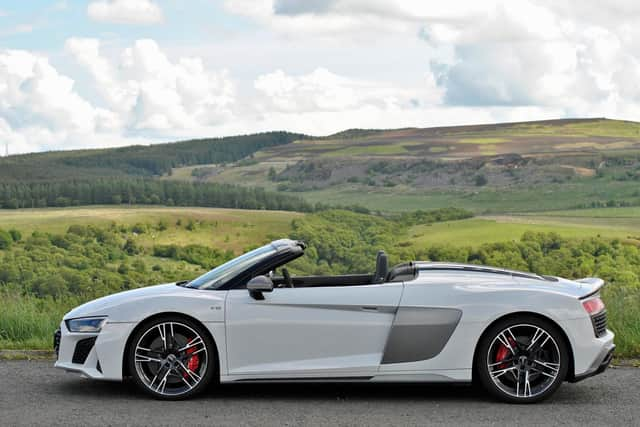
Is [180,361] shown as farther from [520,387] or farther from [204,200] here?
[204,200]

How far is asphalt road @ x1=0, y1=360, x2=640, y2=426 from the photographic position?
7180 mm

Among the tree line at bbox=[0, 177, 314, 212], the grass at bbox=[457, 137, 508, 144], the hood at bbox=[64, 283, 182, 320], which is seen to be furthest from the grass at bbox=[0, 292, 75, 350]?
the grass at bbox=[457, 137, 508, 144]

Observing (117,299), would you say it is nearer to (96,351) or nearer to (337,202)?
(96,351)

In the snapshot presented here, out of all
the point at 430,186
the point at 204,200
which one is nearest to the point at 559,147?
the point at 430,186

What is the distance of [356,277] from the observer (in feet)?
27.6

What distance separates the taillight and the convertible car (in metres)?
0.02

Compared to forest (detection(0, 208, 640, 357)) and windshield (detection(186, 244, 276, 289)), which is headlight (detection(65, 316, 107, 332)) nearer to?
windshield (detection(186, 244, 276, 289))

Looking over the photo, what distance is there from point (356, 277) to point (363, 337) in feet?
2.56

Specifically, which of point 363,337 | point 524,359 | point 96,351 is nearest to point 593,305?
point 524,359

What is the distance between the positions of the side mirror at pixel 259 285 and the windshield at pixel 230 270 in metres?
0.32

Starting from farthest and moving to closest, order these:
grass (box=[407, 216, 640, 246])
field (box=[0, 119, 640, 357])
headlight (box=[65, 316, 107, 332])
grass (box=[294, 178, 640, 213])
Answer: grass (box=[294, 178, 640, 213]), grass (box=[407, 216, 640, 246]), field (box=[0, 119, 640, 357]), headlight (box=[65, 316, 107, 332])

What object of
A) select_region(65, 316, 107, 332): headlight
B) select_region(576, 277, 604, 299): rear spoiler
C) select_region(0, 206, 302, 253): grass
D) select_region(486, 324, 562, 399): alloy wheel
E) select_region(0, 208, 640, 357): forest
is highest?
select_region(576, 277, 604, 299): rear spoiler

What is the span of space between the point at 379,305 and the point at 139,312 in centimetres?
193

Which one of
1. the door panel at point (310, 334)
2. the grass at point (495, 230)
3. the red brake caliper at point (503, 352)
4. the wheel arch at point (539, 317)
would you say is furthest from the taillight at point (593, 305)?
the grass at point (495, 230)
